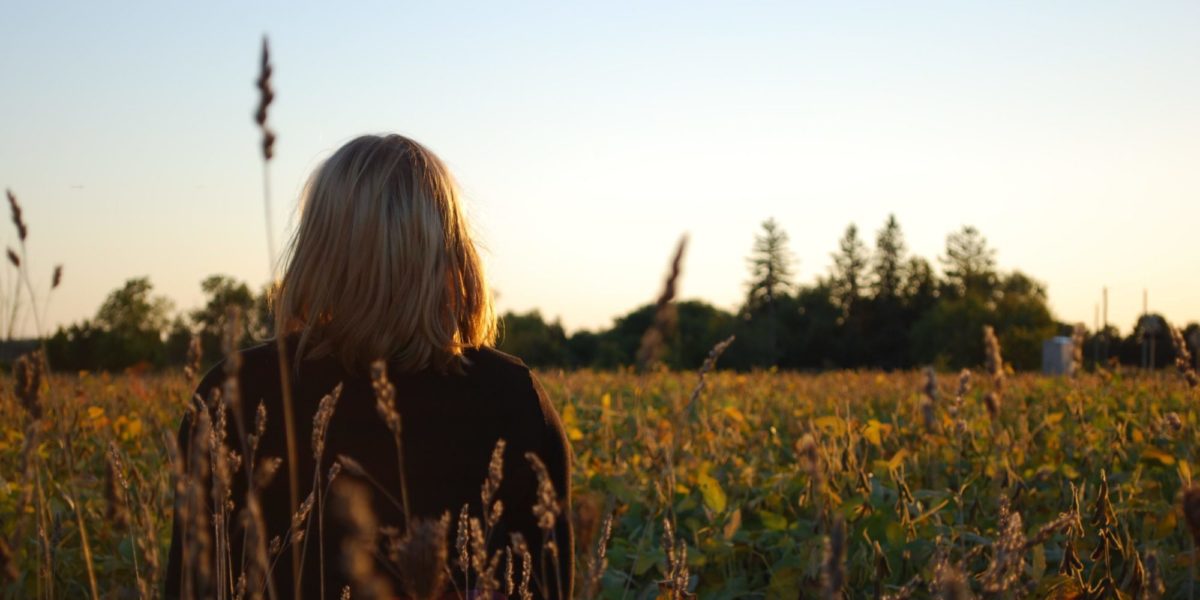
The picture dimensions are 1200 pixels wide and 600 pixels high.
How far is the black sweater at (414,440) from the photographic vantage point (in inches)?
96.2

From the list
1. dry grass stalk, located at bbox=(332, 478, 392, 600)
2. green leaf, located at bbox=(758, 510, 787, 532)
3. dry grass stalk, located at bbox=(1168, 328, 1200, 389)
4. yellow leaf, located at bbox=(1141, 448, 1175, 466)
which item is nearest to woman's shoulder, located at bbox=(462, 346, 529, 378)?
dry grass stalk, located at bbox=(332, 478, 392, 600)

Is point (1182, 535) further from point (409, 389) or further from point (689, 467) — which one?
point (409, 389)

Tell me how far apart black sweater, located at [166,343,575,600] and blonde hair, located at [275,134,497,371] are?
73 millimetres

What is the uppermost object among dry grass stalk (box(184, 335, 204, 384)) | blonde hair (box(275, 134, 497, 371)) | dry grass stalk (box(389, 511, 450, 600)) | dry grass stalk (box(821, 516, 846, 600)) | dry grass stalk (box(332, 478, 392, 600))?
blonde hair (box(275, 134, 497, 371))

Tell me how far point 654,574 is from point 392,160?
72.9 inches

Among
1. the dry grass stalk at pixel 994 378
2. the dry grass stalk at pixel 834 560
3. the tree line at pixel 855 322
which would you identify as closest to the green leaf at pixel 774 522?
the dry grass stalk at pixel 994 378

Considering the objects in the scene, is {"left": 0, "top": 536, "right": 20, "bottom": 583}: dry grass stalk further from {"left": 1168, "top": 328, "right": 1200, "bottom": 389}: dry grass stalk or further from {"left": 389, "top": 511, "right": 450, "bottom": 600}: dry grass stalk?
{"left": 1168, "top": 328, "right": 1200, "bottom": 389}: dry grass stalk

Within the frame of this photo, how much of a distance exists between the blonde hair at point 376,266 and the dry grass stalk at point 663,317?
4.33 ft

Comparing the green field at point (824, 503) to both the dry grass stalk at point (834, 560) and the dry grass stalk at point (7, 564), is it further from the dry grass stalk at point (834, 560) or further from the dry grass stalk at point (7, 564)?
the dry grass stalk at point (834, 560)

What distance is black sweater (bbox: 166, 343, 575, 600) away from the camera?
2.44 m

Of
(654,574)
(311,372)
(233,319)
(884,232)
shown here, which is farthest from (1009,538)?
(884,232)

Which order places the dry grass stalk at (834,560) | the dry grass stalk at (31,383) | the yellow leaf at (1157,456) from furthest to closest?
the yellow leaf at (1157,456)
the dry grass stalk at (31,383)
the dry grass stalk at (834,560)

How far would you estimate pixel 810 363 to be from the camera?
214 feet

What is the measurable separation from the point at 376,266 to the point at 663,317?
1445 millimetres
